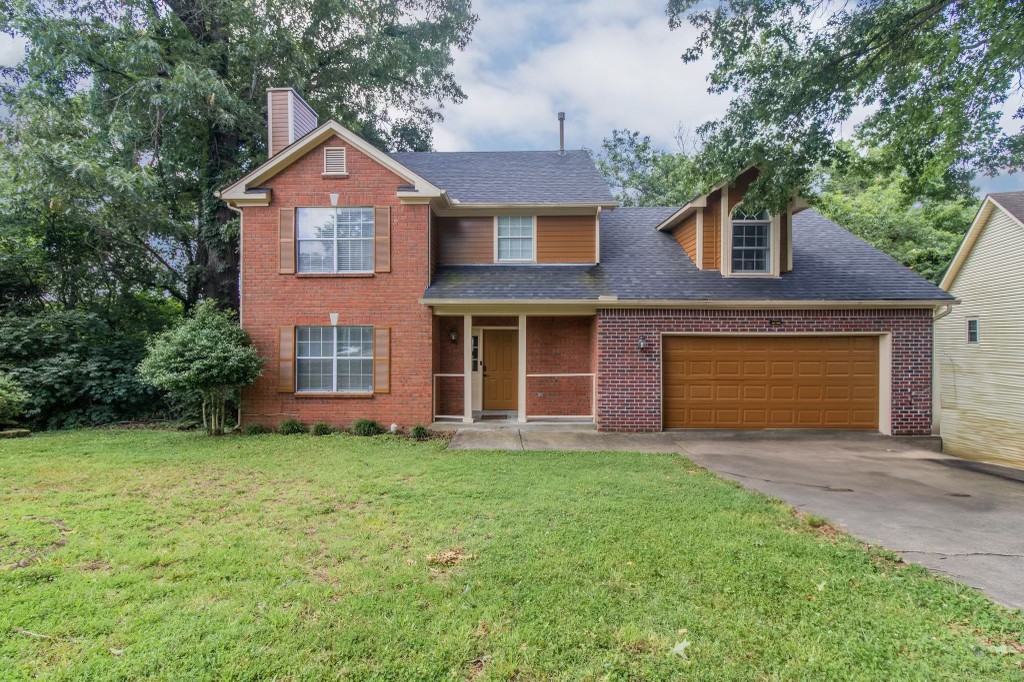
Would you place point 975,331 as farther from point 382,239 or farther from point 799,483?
point 382,239

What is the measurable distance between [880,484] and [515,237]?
854 centimetres

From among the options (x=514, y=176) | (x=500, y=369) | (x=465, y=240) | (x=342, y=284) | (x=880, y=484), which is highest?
(x=514, y=176)

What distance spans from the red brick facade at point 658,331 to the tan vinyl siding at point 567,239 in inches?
81.0

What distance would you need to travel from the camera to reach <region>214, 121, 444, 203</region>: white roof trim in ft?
34.1

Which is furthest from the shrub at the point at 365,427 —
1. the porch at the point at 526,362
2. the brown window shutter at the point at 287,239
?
the brown window shutter at the point at 287,239

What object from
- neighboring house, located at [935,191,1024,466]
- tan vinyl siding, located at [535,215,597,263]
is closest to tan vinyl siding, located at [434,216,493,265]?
tan vinyl siding, located at [535,215,597,263]

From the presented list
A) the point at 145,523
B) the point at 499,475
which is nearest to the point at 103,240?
the point at 145,523

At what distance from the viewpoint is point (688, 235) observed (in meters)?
12.0

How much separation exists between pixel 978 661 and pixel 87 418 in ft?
49.7

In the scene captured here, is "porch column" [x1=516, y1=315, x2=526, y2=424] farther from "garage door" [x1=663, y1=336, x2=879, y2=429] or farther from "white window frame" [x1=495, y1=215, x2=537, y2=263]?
"garage door" [x1=663, y1=336, x2=879, y2=429]

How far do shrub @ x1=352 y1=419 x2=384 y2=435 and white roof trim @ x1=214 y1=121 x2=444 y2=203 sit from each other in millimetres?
5059

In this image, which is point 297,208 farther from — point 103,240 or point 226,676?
point 226,676

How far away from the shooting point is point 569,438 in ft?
31.5

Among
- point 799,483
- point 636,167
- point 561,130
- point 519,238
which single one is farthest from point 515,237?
point 636,167
